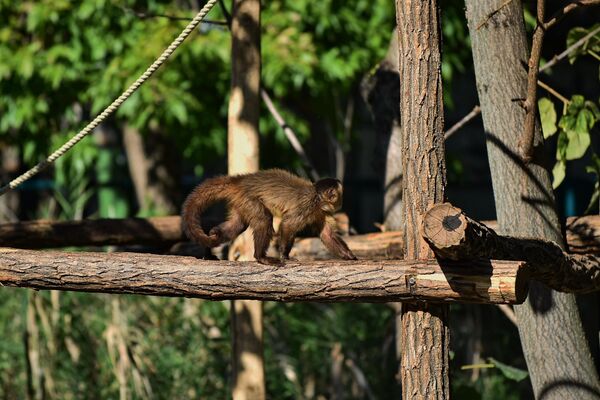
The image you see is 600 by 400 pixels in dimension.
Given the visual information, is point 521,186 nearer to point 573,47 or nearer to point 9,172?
point 573,47

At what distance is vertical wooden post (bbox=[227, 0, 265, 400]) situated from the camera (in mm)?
4773

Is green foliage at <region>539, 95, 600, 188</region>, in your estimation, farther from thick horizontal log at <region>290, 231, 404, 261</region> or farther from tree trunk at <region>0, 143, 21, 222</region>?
tree trunk at <region>0, 143, 21, 222</region>

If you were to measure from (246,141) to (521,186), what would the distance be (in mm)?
1491

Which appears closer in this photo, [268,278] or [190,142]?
[268,278]

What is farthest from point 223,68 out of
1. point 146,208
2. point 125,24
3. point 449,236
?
point 449,236

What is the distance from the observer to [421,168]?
323 cm

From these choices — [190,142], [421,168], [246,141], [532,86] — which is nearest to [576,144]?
[532,86]

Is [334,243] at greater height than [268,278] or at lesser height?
greater

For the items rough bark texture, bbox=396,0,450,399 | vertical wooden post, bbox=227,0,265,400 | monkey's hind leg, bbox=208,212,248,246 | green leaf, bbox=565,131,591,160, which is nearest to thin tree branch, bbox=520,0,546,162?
green leaf, bbox=565,131,591,160

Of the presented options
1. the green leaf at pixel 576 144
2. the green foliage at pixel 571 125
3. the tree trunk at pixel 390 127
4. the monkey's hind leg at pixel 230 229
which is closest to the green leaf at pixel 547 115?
the green foliage at pixel 571 125

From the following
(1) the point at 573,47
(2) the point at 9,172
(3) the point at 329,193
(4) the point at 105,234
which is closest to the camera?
(1) the point at 573,47

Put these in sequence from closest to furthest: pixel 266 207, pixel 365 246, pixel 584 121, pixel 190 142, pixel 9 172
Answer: pixel 584 121, pixel 266 207, pixel 365 246, pixel 190 142, pixel 9 172

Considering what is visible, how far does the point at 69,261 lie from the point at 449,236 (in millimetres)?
1481

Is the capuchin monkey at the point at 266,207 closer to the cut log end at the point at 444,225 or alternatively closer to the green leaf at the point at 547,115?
the green leaf at the point at 547,115
